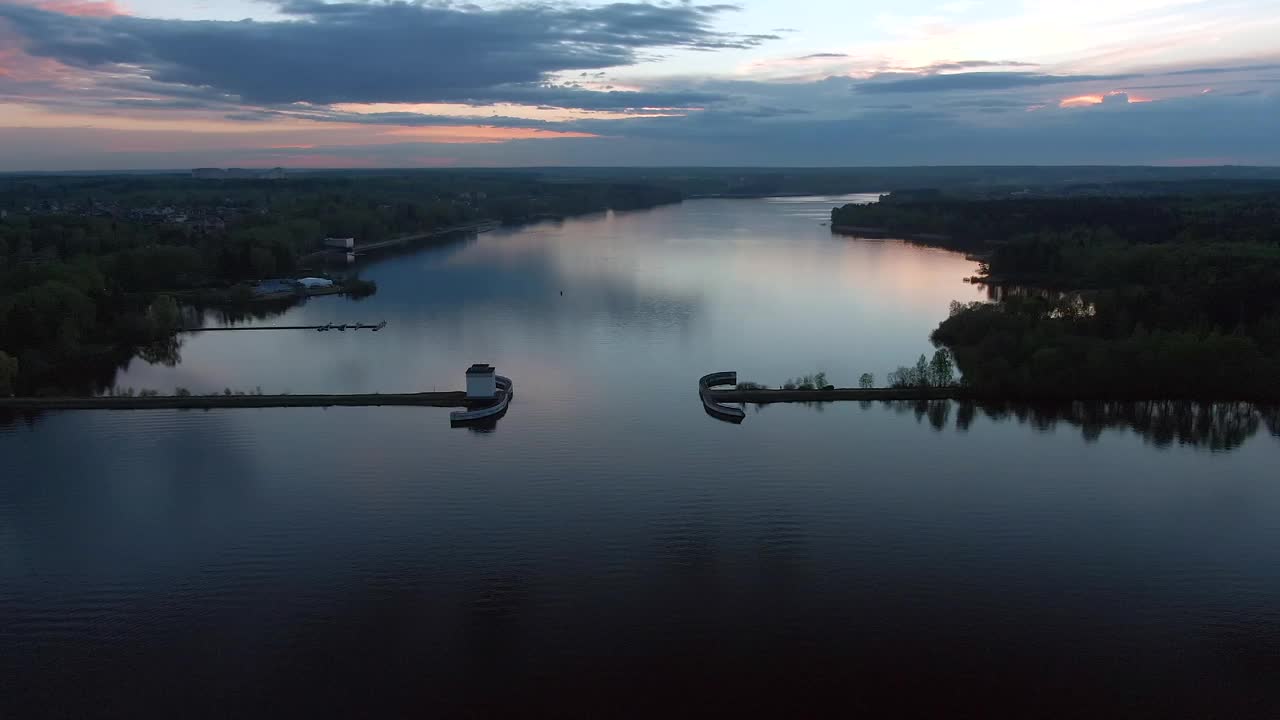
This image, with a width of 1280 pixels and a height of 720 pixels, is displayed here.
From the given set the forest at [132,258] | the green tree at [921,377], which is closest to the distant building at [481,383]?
the green tree at [921,377]

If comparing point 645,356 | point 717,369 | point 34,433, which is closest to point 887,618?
point 717,369

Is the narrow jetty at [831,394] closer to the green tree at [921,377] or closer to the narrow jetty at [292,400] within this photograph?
the green tree at [921,377]

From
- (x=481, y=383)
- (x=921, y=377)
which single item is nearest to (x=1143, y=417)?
(x=921, y=377)

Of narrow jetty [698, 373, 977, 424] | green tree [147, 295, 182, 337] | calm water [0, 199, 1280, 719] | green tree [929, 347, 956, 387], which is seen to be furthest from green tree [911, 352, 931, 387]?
green tree [147, 295, 182, 337]

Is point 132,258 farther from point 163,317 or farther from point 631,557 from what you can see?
point 631,557

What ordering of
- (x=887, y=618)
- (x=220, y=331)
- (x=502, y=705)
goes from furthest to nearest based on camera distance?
(x=220, y=331), (x=887, y=618), (x=502, y=705)

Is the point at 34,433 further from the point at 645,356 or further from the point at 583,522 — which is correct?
the point at 645,356
